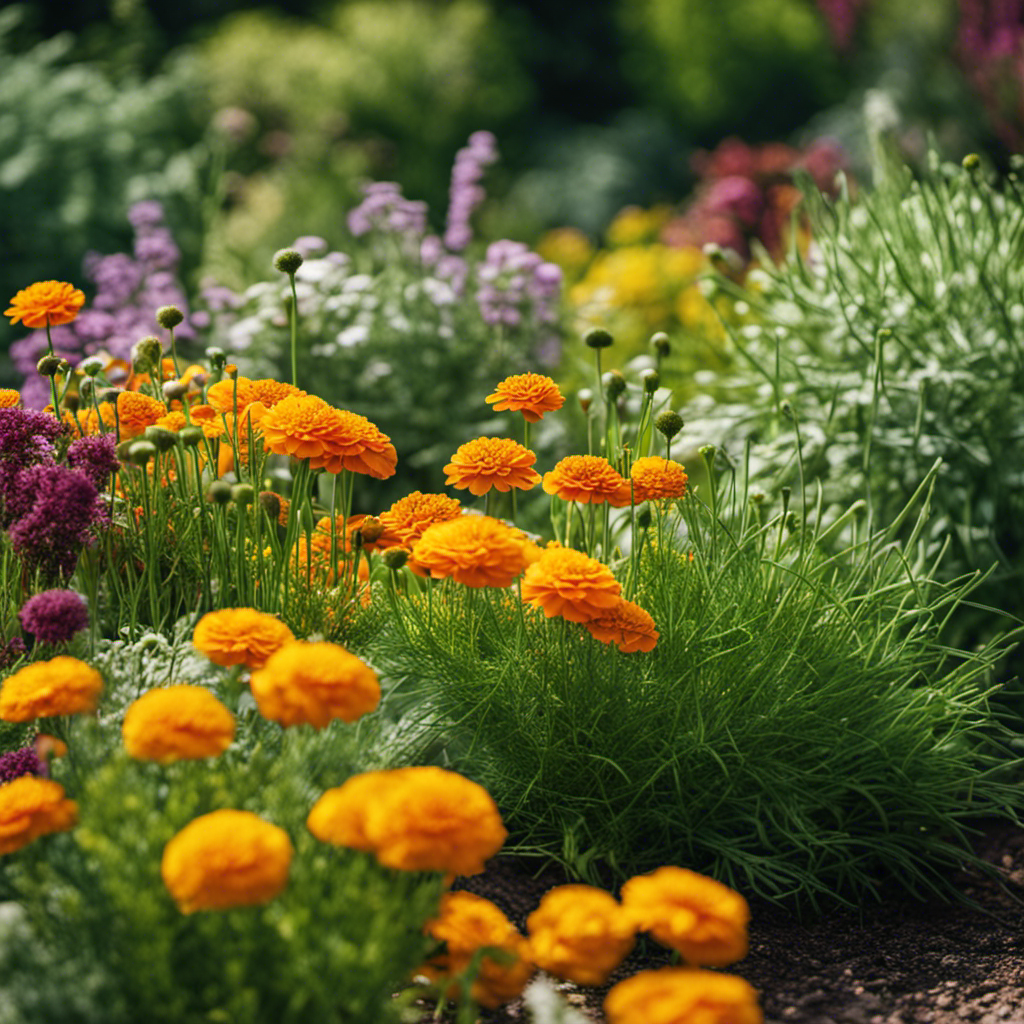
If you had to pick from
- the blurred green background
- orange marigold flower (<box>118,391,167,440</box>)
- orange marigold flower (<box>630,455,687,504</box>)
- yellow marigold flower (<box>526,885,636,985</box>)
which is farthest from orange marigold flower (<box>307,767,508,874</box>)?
the blurred green background

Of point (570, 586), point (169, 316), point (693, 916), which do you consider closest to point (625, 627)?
point (570, 586)

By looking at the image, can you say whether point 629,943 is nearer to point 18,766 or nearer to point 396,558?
point 396,558

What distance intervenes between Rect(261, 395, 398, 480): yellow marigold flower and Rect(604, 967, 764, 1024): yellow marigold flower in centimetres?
88

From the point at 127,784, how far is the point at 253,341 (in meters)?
2.56

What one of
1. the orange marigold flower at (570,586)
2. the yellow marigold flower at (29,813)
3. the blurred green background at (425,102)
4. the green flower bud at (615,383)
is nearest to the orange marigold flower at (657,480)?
the green flower bud at (615,383)

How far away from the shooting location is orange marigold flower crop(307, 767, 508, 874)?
3.66 feet

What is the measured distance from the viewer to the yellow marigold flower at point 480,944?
4.27 feet

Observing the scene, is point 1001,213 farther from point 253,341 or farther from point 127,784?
point 127,784

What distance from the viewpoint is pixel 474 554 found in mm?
1470

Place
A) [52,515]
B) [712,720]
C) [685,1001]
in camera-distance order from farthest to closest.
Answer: [712,720] < [52,515] < [685,1001]

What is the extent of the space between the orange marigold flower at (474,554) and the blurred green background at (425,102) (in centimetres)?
328

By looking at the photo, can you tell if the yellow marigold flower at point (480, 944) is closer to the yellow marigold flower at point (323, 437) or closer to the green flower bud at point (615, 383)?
the yellow marigold flower at point (323, 437)

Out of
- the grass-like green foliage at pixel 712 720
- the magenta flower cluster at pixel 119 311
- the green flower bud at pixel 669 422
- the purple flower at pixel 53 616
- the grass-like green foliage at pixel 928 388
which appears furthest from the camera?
the magenta flower cluster at pixel 119 311

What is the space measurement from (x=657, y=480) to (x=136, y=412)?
3.04ft
